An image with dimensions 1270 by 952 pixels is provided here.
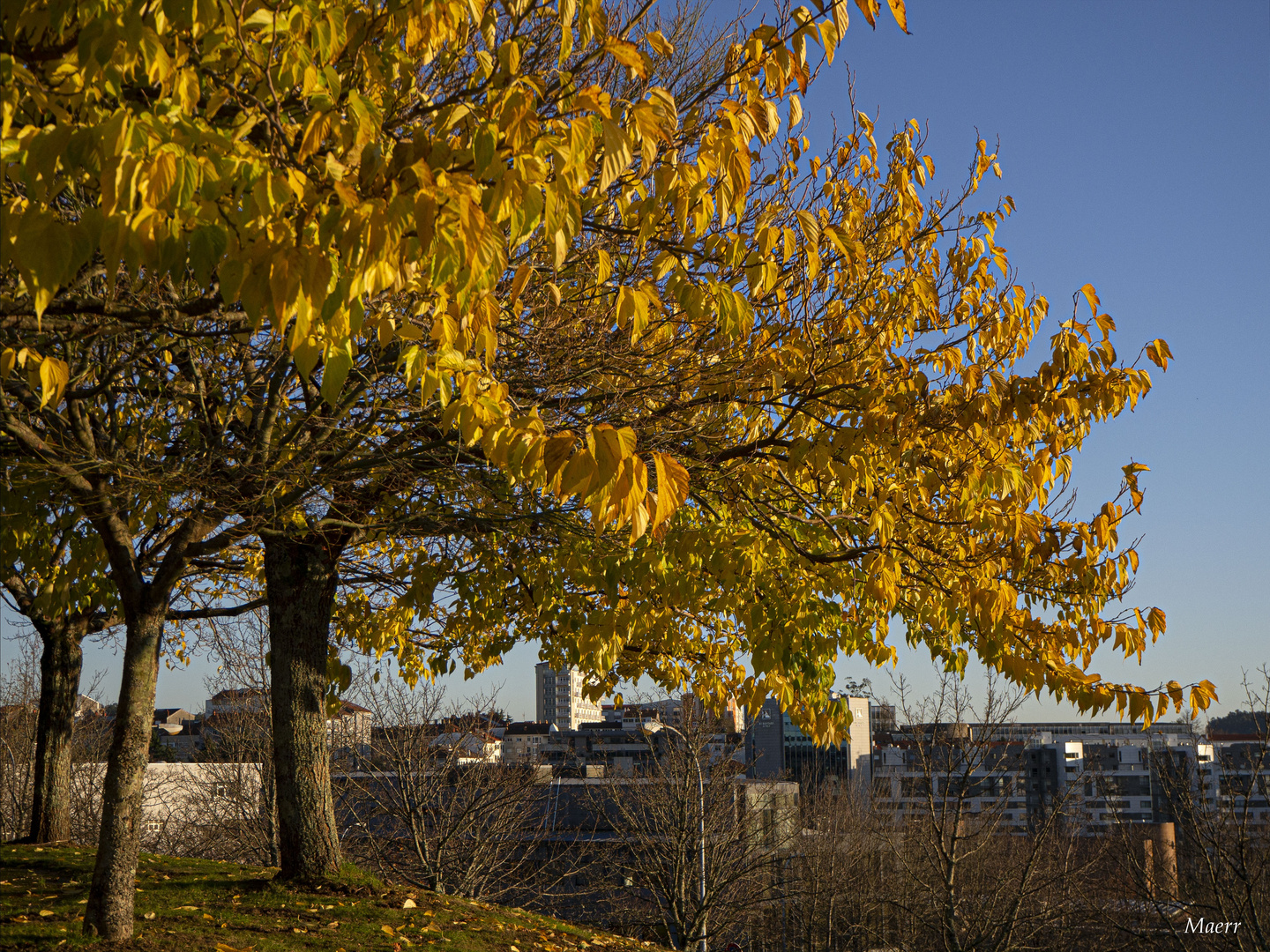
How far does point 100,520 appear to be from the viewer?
605 cm

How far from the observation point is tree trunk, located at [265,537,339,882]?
24.4 feet

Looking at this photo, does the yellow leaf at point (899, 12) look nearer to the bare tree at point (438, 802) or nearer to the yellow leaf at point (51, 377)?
the yellow leaf at point (51, 377)

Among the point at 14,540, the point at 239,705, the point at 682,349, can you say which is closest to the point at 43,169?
the point at 682,349

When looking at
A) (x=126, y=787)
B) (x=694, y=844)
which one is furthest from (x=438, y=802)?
(x=126, y=787)

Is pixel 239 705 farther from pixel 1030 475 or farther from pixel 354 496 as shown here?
pixel 1030 475

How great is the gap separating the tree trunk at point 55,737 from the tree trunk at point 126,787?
4.82m

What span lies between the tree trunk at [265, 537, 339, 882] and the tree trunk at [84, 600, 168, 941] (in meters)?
1.51

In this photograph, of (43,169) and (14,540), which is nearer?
(43,169)

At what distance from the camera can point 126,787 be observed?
18.7ft

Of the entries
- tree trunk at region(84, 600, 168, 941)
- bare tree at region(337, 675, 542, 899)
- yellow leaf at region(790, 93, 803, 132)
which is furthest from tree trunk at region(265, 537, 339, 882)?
bare tree at region(337, 675, 542, 899)

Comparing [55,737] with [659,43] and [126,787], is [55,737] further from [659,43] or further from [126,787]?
[659,43]

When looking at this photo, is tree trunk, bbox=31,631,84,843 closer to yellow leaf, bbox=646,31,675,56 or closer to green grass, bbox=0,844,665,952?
green grass, bbox=0,844,665,952

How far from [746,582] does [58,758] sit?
8352 millimetres

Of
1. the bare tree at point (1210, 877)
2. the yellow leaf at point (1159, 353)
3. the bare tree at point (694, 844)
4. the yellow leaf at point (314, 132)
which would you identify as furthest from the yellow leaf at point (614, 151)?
the bare tree at point (694, 844)
